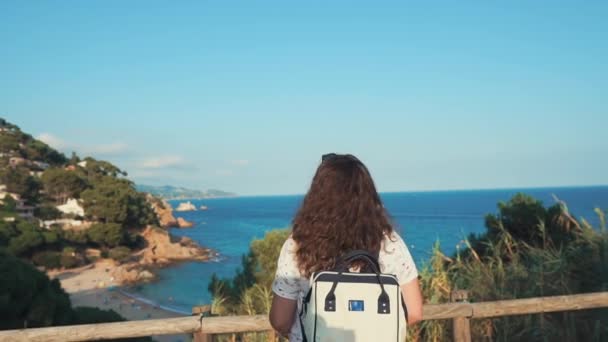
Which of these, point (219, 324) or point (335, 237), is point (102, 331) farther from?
point (335, 237)

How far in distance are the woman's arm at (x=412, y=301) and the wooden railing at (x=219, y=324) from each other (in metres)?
1.09

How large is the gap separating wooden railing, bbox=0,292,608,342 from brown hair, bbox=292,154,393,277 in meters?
1.13

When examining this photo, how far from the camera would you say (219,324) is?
245 centimetres

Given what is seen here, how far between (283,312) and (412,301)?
0.43 m

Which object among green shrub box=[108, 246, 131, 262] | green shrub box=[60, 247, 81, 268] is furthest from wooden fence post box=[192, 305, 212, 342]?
green shrub box=[108, 246, 131, 262]

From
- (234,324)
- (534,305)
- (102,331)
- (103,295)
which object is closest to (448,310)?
(534,305)

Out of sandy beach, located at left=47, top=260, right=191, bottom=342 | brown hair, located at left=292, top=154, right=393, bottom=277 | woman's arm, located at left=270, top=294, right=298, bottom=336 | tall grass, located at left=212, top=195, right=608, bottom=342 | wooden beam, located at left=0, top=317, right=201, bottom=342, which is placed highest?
brown hair, located at left=292, top=154, right=393, bottom=277

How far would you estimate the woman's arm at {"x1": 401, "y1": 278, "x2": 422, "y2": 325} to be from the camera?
1.57 meters

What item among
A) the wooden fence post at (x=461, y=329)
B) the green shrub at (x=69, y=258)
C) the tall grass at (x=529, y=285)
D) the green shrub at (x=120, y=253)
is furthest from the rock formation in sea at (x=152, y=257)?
the wooden fence post at (x=461, y=329)

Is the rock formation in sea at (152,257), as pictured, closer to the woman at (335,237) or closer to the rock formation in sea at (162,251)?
the rock formation in sea at (162,251)

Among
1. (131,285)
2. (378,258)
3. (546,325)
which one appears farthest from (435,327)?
(131,285)

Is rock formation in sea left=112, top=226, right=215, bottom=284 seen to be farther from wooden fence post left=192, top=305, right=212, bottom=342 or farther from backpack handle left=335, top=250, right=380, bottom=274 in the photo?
backpack handle left=335, top=250, right=380, bottom=274

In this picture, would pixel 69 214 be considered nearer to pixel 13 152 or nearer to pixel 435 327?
pixel 13 152

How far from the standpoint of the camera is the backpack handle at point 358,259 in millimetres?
1439
